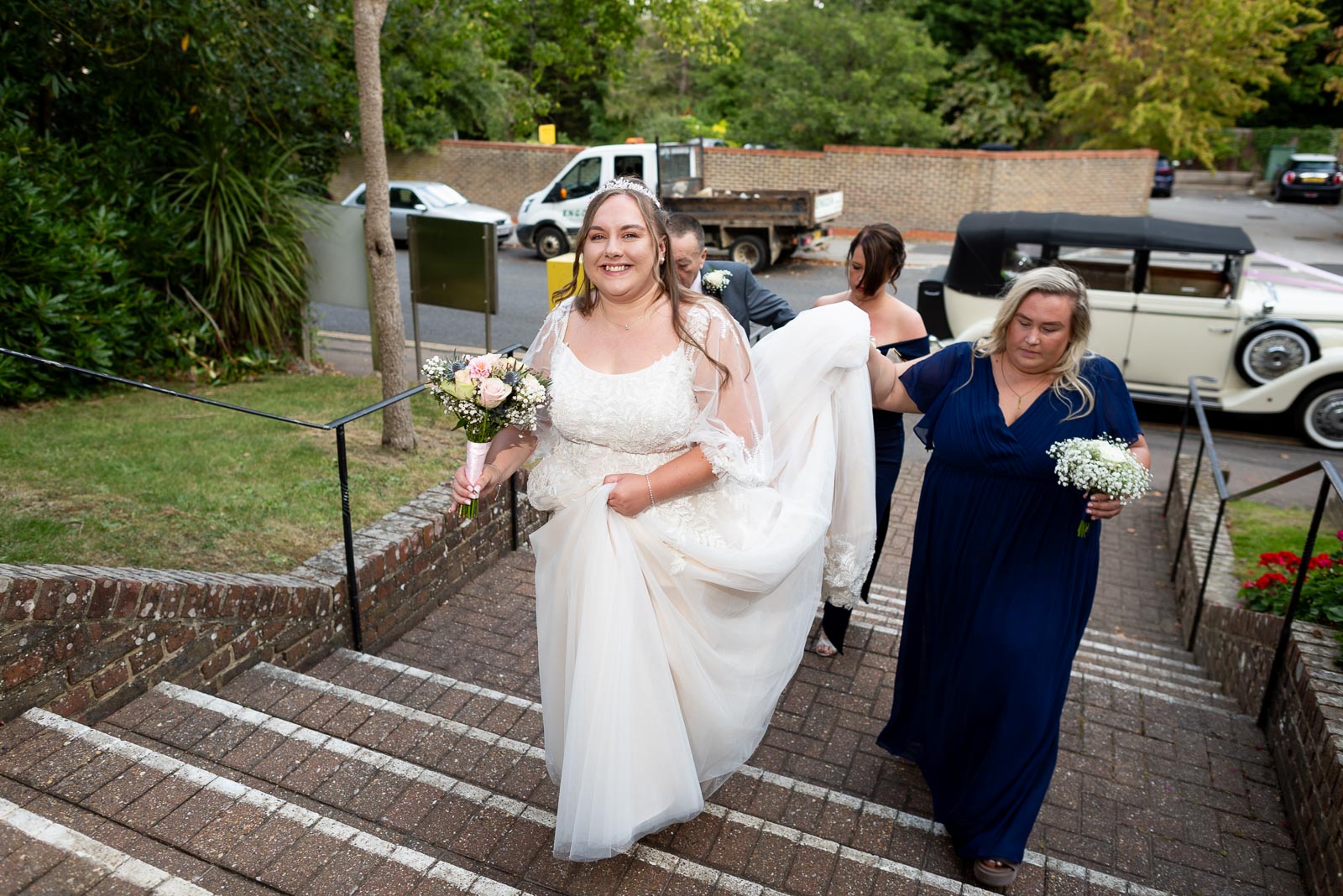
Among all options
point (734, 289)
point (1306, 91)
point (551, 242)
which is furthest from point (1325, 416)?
point (1306, 91)

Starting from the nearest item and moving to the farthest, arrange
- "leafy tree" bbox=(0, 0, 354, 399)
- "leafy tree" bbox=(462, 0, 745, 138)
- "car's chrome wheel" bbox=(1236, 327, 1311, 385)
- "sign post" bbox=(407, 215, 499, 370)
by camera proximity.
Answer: "leafy tree" bbox=(0, 0, 354, 399) → "sign post" bbox=(407, 215, 499, 370) → "car's chrome wheel" bbox=(1236, 327, 1311, 385) → "leafy tree" bbox=(462, 0, 745, 138)

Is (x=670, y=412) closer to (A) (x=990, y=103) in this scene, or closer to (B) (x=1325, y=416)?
(B) (x=1325, y=416)

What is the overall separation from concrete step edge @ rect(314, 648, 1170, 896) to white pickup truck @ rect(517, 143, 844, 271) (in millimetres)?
13277

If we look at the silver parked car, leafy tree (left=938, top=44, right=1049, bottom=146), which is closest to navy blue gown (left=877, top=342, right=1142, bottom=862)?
the silver parked car

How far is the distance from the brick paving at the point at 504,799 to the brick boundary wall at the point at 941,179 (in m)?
20.1

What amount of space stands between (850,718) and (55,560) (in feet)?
11.6

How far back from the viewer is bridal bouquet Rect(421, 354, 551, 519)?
3021 millimetres

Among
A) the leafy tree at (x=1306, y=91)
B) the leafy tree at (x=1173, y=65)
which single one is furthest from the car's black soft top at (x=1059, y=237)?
the leafy tree at (x=1306, y=91)

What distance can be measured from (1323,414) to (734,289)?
735 cm

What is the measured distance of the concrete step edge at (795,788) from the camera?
9.54ft

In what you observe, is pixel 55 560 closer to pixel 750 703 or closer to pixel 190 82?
pixel 750 703

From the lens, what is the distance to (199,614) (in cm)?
363

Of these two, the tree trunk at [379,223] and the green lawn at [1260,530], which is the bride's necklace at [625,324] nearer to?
the tree trunk at [379,223]

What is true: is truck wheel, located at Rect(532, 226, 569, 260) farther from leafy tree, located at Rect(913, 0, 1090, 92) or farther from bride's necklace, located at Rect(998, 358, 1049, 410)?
leafy tree, located at Rect(913, 0, 1090, 92)
